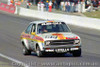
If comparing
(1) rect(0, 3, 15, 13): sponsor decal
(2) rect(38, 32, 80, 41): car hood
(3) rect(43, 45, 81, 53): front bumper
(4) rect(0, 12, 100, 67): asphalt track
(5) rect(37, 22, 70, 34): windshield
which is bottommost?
(1) rect(0, 3, 15, 13): sponsor decal

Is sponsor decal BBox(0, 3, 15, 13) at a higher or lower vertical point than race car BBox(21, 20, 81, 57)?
lower

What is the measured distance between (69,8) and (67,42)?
36.3 metres

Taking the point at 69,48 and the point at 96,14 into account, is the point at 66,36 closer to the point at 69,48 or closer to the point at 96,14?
the point at 69,48

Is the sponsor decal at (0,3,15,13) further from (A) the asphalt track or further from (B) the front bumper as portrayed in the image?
(B) the front bumper

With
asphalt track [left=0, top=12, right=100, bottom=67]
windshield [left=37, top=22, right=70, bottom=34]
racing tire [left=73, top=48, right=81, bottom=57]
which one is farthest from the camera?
windshield [left=37, top=22, right=70, bottom=34]

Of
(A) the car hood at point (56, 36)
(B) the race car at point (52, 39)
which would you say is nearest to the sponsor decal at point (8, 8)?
(B) the race car at point (52, 39)

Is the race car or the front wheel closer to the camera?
the race car

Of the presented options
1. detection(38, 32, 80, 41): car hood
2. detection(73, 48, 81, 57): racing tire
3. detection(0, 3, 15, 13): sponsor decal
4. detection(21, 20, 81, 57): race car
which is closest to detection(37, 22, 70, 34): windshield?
detection(21, 20, 81, 57): race car

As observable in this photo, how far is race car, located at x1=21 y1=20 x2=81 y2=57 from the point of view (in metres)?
12.1

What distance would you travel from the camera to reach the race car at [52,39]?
12148 mm

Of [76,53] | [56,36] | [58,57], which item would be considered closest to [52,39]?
[56,36]

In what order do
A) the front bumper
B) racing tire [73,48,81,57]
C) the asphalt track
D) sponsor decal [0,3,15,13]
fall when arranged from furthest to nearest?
sponsor decal [0,3,15,13] → racing tire [73,48,81,57] → the front bumper → the asphalt track

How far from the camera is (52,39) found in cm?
1216

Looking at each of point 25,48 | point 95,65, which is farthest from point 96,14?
point 95,65
